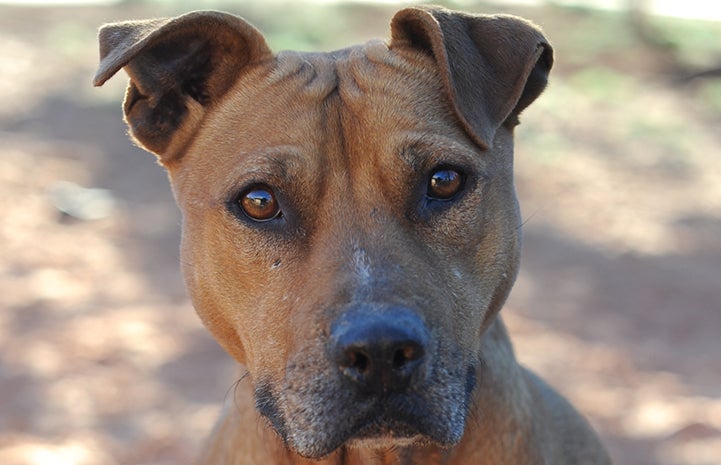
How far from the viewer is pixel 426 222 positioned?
3596mm

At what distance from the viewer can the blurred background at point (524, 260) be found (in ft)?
21.0

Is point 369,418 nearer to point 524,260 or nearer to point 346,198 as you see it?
point 346,198


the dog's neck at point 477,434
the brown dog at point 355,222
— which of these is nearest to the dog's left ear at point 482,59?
the brown dog at point 355,222

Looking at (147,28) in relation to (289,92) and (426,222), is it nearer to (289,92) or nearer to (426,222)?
(289,92)

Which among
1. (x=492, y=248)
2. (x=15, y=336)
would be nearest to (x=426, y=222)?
(x=492, y=248)

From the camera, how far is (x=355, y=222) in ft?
11.5

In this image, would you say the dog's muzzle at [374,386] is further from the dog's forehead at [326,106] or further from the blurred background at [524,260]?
the blurred background at [524,260]

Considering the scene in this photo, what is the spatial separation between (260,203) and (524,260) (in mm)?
5399

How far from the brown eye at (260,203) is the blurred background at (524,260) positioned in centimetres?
132

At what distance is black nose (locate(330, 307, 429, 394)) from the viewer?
3.11 meters

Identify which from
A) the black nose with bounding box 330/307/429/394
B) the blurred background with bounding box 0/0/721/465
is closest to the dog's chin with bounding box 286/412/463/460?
the black nose with bounding box 330/307/429/394

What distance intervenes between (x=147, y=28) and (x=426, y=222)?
1.25m

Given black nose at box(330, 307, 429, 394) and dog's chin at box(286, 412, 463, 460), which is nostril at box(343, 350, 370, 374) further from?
dog's chin at box(286, 412, 463, 460)

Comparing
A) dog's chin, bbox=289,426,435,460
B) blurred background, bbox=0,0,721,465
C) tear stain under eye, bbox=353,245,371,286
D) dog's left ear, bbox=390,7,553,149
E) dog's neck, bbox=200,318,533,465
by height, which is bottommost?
blurred background, bbox=0,0,721,465
